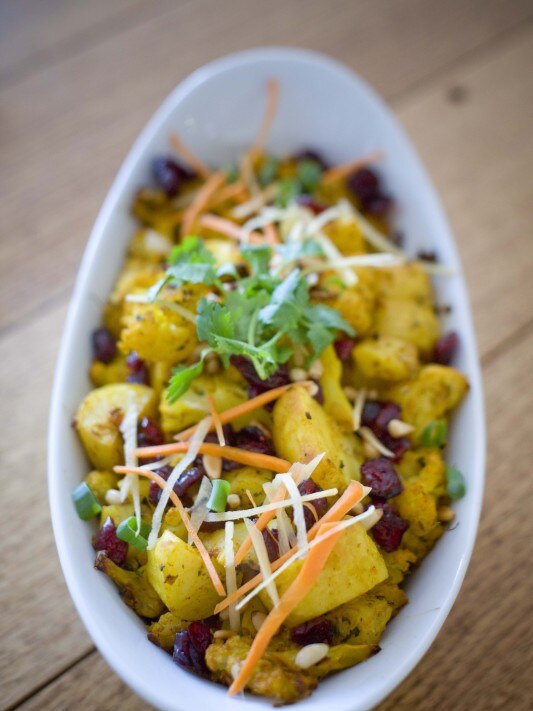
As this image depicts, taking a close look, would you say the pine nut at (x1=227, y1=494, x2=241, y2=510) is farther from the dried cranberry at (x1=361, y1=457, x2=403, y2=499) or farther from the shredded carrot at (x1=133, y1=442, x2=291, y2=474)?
the dried cranberry at (x1=361, y1=457, x2=403, y2=499)

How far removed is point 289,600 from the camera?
1398 millimetres

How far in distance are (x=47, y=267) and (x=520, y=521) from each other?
1736 mm

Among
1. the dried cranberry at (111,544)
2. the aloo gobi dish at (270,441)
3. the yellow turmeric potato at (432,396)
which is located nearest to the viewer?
the aloo gobi dish at (270,441)

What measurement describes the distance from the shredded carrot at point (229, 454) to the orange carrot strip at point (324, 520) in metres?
0.15

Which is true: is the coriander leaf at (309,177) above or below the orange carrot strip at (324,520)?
above

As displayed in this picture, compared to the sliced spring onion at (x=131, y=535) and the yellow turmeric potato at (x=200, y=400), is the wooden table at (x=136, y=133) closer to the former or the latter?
the sliced spring onion at (x=131, y=535)

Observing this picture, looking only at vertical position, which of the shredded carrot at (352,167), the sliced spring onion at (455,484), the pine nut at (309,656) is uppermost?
the shredded carrot at (352,167)

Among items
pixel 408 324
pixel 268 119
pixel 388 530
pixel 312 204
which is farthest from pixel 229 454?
pixel 268 119

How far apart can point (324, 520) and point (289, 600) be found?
0.18m

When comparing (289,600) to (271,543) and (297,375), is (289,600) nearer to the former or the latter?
(271,543)

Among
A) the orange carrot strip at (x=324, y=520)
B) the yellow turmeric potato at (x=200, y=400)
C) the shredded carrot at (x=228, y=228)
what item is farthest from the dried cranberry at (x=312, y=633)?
the shredded carrot at (x=228, y=228)

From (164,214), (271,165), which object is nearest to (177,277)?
(164,214)

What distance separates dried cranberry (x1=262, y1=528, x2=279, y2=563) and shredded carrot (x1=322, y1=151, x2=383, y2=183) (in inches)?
51.9

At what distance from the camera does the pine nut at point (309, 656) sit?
56.5 inches
